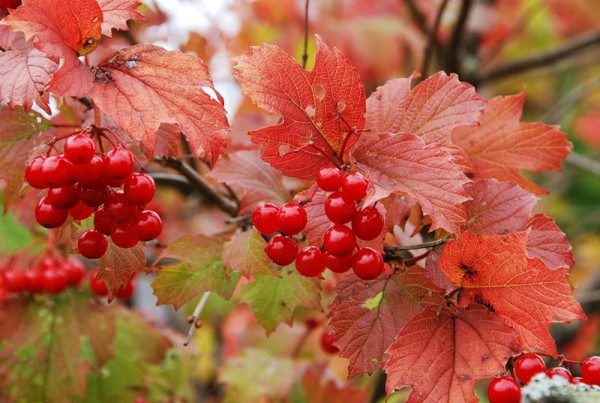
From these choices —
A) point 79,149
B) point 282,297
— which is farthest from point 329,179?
point 282,297

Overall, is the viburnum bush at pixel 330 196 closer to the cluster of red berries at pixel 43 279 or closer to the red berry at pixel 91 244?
the red berry at pixel 91 244

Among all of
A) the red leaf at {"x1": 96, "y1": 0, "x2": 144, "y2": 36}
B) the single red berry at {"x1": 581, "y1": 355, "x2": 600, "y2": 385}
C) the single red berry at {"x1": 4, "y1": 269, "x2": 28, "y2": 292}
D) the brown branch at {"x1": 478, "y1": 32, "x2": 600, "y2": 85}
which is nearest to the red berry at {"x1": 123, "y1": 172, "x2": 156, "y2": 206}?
the red leaf at {"x1": 96, "y1": 0, "x2": 144, "y2": 36}

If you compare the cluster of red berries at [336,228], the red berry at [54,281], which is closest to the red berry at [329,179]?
the cluster of red berries at [336,228]

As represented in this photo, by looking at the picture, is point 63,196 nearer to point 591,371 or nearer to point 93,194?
point 93,194

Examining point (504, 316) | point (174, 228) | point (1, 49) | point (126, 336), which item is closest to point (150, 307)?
point (174, 228)

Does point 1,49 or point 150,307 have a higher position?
point 1,49

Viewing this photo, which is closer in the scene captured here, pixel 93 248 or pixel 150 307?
pixel 93 248

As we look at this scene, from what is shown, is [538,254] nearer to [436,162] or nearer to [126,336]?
[436,162]

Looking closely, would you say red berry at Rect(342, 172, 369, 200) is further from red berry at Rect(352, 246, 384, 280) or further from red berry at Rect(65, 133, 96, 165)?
red berry at Rect(65, 133, 96, 165)
